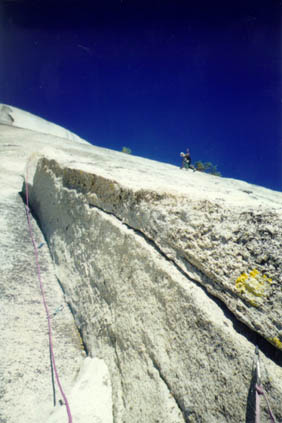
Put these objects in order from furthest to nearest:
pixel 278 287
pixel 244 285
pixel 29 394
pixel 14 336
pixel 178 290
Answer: pixel 14 336 → pixel 29 394 → pixel 178 290 → pixel 244 285 → pixel 278 287

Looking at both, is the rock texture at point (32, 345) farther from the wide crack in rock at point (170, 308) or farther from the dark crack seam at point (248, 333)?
the dark crack seam at point (248, 333)

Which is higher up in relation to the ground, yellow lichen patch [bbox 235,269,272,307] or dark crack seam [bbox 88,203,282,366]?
yellow lichen patch [bbox 235,269,272,307]

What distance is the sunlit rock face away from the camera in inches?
42.8

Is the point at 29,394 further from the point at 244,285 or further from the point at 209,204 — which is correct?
the point at 209,204

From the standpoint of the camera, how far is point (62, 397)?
1754 mm

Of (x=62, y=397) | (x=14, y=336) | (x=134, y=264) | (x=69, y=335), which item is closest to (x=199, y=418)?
(x=134, y=264)

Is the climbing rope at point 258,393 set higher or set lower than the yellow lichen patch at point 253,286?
lower

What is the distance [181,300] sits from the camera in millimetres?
1374

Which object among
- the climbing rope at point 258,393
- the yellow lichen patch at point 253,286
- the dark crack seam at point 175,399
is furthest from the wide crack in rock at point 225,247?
the dark crack seam at point 175,399

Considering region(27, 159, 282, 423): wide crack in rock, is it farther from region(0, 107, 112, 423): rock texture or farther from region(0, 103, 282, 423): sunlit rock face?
region(0, 107, 112, 423): rock texture

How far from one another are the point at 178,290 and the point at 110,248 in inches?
33.5

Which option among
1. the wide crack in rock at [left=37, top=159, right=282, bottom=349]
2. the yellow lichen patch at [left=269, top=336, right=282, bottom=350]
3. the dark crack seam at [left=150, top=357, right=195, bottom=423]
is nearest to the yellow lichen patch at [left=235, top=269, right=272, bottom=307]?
the wide crack in rock at [left=37, top=159, right=282, bottom=349]

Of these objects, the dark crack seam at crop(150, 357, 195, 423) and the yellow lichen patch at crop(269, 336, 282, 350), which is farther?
the dark crack seam at crop(150, 357, 195, 423)

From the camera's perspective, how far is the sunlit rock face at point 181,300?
1086 mm
